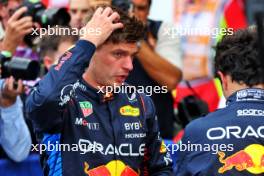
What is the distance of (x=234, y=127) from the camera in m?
3.36

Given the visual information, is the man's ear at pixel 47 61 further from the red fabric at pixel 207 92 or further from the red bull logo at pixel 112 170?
the red bull logo at pixel 112 170

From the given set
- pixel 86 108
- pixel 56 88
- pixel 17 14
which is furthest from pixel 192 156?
pixel 17 14

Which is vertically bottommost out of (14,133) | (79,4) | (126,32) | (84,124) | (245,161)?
(14,133)

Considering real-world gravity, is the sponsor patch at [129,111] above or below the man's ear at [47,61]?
below

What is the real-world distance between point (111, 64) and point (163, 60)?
6.19ft

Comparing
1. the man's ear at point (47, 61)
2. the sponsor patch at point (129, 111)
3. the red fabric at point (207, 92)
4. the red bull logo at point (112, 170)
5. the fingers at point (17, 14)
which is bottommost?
the red fabric at point (207, 92)

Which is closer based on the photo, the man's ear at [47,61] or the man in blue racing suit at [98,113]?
the man in blue racing suit at [98,113]

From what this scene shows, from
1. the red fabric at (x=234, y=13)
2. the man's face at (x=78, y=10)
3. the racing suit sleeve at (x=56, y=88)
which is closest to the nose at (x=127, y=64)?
the racing suit sleeve at (x=56, y=88)

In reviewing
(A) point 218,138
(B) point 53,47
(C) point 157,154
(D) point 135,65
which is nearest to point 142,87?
(D) point 135,65

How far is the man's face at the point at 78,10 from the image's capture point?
591 centimetres

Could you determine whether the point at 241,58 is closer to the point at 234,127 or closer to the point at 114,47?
the point at 234,127

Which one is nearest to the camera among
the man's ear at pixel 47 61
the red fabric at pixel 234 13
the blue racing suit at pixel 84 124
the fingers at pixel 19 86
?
the blue racing suit at pixel 84 124

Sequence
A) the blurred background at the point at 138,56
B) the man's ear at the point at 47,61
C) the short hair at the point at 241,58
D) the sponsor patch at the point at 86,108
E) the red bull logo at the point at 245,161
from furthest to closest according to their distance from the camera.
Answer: the man's ear at the point at 47,61
the blurred background at the point at 138,56
the sponsor patch at the point at 86,108
the short hair at the point at 241,58
the red bull logo at the point at 245,161

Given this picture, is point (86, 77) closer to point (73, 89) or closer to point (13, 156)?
point (73, 89)
